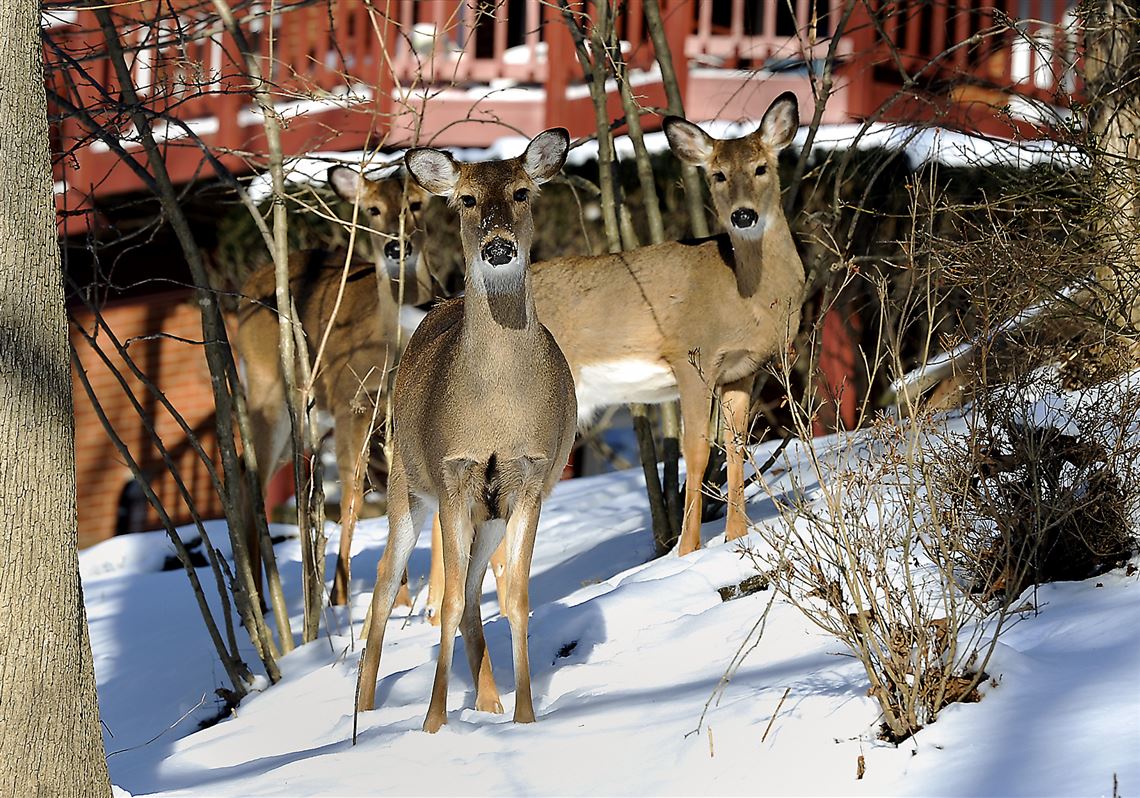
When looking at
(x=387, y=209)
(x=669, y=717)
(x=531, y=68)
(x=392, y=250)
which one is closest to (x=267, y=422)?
(x=392, y=250)

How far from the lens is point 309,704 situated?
21.6ft

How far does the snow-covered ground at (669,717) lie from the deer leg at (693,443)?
0.46ft

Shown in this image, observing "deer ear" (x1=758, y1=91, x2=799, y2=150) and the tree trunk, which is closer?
the tree trunk

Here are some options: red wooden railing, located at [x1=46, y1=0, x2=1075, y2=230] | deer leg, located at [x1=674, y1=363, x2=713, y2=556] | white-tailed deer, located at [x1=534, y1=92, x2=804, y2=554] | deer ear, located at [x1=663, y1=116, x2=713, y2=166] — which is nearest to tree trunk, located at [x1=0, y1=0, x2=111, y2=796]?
deer leg, located at [x1=674, y1=363, x2=713, y2=556]

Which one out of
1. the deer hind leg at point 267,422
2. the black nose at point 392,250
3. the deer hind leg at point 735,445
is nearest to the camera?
the deer hind leg at point 735,445

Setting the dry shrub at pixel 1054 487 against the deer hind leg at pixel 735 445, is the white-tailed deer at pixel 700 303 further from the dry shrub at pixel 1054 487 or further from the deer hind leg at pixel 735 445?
the dry shrub at pixel 1054 487

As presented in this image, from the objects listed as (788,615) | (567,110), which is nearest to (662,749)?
(788,615)

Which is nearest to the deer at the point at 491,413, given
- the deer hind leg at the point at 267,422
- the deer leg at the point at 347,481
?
the deer leg at the point at 347,481

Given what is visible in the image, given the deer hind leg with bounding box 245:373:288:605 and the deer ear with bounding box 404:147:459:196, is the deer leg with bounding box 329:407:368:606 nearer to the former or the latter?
the deer hind leg with bounding box 245:373:288:605

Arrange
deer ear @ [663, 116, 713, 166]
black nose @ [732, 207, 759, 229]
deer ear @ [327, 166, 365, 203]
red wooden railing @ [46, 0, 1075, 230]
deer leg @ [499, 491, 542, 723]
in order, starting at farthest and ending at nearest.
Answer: red wooden railing @ [46, 0, 1075, 230] → deer ear @ [327, 166, 365, 203] → deer ear @ [663, 116, 713, 166] → black nose @ [732, 207, 759, 229] → deer leg @ [499, 491, 542, 723]

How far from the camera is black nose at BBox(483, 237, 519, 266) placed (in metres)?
5.63

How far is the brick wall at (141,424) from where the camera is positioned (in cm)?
1631

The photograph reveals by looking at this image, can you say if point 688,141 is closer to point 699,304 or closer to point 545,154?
point 699,304

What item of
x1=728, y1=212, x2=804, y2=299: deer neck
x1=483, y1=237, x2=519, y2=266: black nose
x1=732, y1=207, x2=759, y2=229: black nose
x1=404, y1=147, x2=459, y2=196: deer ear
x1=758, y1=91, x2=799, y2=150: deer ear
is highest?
x1=758, y1=91, x2=799, y2=150: deer ear
